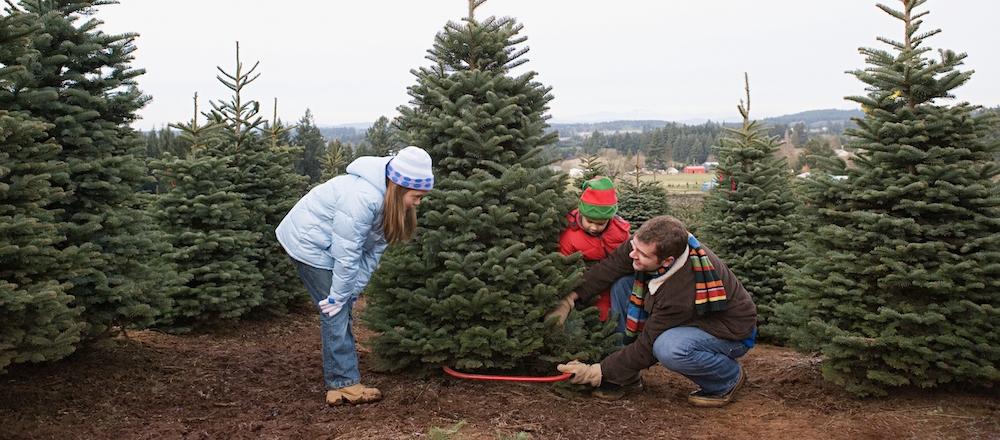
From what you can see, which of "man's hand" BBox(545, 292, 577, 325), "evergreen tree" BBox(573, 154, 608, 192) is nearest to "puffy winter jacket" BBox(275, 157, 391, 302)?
"man's hand" BBox(545, 292, 577, 325)

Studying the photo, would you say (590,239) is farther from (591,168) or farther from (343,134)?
(343,134)

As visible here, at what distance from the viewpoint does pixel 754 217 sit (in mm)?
9172

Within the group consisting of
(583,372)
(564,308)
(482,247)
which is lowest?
(583,372)

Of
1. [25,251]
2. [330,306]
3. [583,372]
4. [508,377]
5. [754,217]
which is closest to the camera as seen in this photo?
[25,251]

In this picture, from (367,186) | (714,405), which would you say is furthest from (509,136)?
(714,405)

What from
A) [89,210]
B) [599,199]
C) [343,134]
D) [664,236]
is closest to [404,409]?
[599,199]

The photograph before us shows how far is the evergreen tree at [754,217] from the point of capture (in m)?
8.83

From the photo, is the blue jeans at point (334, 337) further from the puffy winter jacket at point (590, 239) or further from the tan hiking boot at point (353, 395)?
the puffy winter jacket at point (590, 239)

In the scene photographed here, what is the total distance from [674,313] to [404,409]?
194cm

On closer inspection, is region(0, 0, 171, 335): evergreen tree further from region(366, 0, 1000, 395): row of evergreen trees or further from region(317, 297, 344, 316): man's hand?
region(366, 0, 1000, 395): row of evergreen trees

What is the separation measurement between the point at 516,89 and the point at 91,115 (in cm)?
312

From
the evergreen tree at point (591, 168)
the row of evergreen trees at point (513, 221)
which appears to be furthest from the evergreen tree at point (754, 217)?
the evergreen tree at point (591, 168)

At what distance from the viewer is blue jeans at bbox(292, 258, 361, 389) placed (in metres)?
4.74

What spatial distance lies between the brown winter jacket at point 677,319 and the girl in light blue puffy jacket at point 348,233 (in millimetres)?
1696
